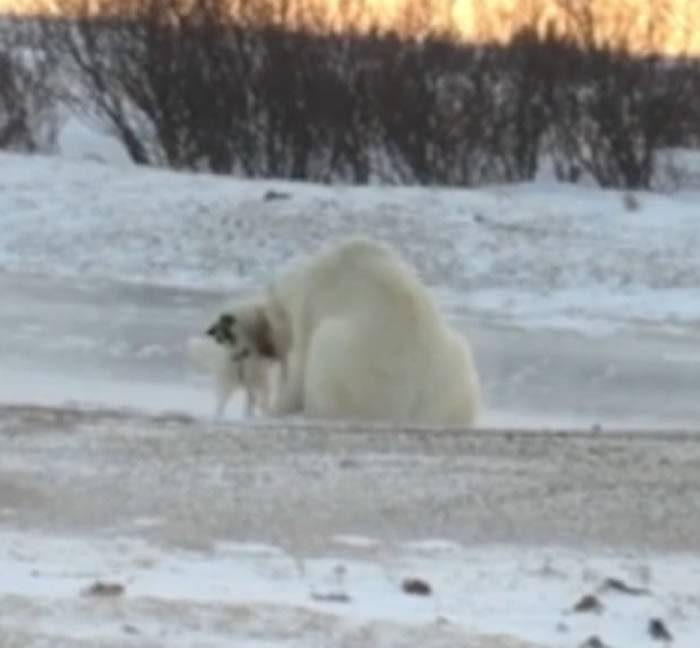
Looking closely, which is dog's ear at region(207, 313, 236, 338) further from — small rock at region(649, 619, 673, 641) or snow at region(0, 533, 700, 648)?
small rock at region(649, 619, 673, 641)

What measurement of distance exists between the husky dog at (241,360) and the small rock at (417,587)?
17.7 ft

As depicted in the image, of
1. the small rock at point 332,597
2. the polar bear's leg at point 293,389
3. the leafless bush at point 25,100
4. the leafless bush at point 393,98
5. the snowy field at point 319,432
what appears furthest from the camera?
the leafless bush at point 25,100

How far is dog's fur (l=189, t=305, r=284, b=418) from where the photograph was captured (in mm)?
11867

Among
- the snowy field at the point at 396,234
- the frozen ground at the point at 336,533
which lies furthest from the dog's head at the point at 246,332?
the snowy field at the point at 396,234

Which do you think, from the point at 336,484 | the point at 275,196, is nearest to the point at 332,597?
the point at 336,484

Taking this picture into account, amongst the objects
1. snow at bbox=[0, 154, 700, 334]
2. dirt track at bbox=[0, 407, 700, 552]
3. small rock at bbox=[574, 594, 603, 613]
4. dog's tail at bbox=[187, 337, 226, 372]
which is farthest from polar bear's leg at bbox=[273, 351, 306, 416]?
snow at bbox=[0, 154, 700, 334]

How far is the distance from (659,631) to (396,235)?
16982mm

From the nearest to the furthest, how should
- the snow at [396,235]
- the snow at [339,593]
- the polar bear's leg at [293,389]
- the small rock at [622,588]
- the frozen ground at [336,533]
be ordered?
the snow at [339,593], the frozen ground at [336,533], the small rock at [622,588], the polar bear's leg at [293,389], the snow at [396,235]

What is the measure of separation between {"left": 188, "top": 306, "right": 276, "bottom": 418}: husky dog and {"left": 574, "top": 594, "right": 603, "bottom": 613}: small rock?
5597 mm

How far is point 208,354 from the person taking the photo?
12289 millimetres

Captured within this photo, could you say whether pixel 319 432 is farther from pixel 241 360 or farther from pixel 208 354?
pixel 208 354

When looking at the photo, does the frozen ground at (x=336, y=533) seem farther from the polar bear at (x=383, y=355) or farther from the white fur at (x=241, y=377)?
the white fur at (x=241, y=377)

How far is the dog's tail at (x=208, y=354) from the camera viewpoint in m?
12.0

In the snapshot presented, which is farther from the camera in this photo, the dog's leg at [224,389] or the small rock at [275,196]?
the small rock at [275,196]
